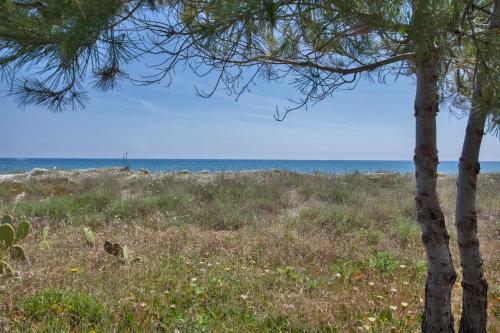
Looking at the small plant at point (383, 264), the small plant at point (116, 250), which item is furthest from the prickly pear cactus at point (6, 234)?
the small plant at point (383, 264)

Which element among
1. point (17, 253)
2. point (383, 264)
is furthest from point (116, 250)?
point (383, 264)

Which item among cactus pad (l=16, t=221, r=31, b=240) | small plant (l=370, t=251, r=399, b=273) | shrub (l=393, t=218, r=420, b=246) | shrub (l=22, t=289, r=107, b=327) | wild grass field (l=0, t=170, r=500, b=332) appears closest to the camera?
shrub (l=22, t=289, r=107, b=327)

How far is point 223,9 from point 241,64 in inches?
65.0

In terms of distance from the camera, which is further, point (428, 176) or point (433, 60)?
point (428, 176)

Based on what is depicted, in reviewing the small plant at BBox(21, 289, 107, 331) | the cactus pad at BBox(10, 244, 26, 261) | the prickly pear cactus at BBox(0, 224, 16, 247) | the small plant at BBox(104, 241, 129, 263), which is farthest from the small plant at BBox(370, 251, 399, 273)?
the prickly pear cactus at BBox(0, 224, 16, 247)

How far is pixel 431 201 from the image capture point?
2.83 metres

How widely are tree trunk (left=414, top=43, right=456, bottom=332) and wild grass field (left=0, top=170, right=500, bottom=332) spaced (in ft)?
1.90

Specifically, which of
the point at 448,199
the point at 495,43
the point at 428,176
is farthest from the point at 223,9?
the point at 448,199

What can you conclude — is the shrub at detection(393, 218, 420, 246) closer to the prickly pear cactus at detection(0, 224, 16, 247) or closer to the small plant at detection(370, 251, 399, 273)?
the small plant at detection(370, 251, 399, 273)

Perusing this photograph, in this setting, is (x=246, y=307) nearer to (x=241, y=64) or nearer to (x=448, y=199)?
(x=241, y=64)

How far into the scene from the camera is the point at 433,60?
2.55 m

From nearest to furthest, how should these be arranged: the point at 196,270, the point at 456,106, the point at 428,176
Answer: the point at 428,176 < the point at 456,106 < the point at 196,270

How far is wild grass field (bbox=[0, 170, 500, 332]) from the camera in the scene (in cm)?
334

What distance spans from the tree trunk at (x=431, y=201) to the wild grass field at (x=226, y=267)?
0.58 metres
